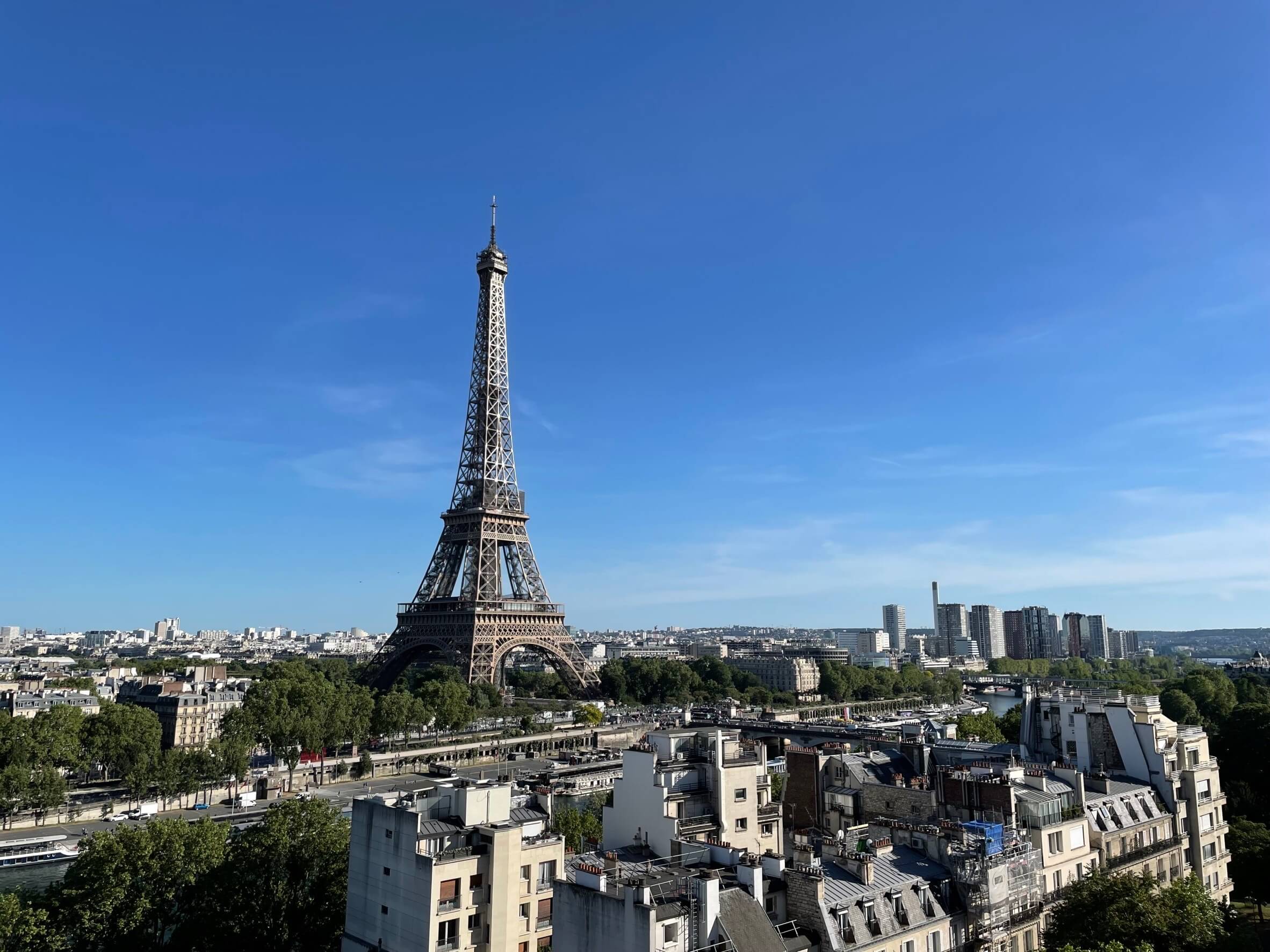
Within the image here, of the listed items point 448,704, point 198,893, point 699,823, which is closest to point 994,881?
point 699,823

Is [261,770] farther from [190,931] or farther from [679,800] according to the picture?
[679,800]

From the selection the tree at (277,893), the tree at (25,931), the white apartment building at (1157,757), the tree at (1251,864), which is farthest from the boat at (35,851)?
the tree at (1251,864)

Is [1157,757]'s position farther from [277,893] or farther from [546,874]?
[277,893]

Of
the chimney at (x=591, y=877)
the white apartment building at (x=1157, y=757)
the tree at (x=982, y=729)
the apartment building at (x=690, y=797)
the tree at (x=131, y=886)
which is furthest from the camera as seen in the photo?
the tree at (x=982, y=729)

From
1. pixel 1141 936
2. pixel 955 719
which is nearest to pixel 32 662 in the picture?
pixel 955 719

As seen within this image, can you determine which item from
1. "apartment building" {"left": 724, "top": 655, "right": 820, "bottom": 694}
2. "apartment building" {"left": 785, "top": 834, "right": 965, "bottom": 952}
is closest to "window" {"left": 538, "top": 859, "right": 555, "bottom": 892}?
"apartment building" {"left": 785, "top": 834, "right": 965, "bottom": 952}

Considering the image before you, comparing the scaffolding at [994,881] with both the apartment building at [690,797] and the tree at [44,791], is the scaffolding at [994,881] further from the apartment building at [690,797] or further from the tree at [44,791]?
the tree at [44,791]

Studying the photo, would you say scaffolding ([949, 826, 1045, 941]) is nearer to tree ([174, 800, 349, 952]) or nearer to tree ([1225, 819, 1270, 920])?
tree ([1225, 819, 1270, 920])
